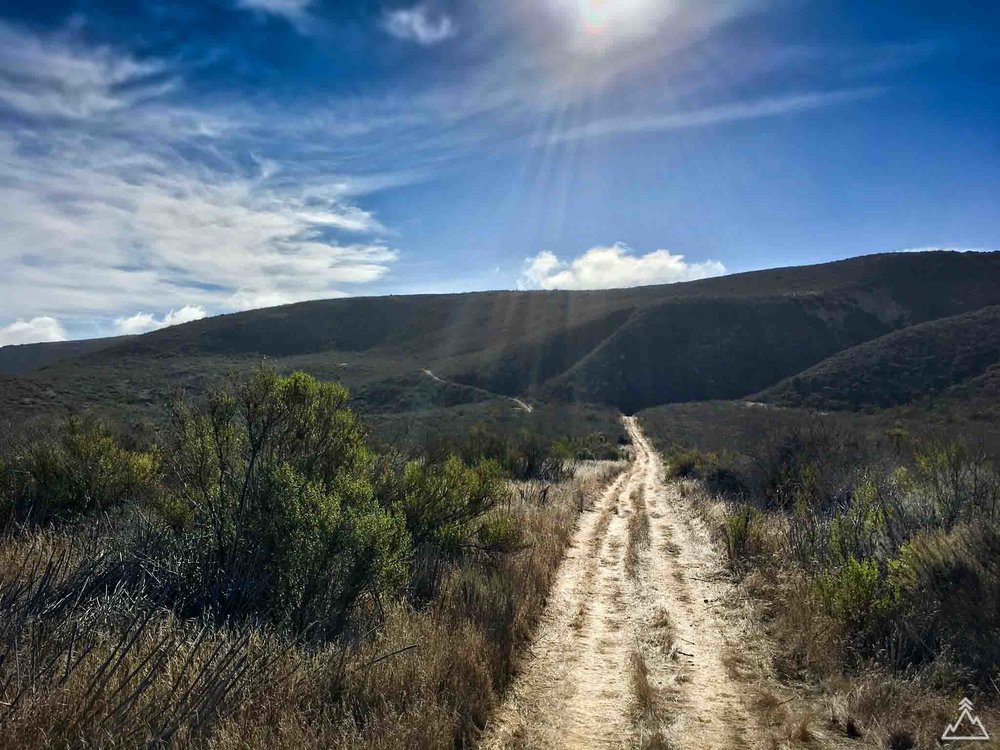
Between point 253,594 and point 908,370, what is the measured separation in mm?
52470

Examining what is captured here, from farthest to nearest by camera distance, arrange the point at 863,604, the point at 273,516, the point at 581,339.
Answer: the point at 581,339 → the point at 863,604 → the point at 273,516

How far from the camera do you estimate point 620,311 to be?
75250 mm

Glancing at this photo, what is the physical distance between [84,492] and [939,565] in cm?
936

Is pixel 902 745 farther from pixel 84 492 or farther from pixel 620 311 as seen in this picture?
pixel 620 311

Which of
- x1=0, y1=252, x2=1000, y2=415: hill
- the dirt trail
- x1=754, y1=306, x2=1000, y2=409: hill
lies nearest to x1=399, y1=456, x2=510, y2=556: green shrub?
the dirt trail

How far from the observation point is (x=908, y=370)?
4500cm

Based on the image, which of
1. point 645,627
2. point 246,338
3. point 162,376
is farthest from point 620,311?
point 645,627

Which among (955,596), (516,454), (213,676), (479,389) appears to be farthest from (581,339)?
(213,676)

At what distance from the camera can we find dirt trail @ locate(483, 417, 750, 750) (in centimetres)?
421

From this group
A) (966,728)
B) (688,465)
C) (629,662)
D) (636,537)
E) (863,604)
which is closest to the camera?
(966,728)

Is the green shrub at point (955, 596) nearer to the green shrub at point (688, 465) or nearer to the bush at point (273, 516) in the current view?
the bush at point (273, 516)

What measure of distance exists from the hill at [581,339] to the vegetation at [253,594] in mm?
37409

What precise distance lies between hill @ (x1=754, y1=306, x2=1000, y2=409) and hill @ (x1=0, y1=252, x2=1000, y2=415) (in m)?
7.77

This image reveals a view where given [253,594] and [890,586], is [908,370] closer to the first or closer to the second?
[890,586]
